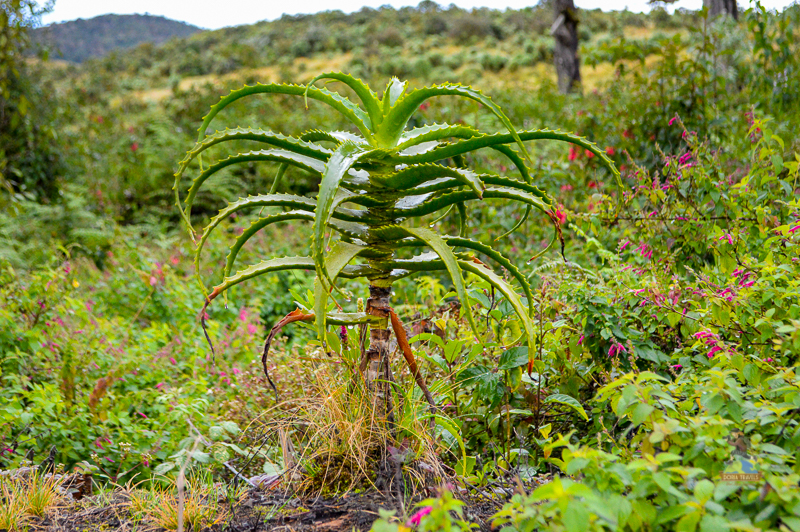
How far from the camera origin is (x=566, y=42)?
424 inches

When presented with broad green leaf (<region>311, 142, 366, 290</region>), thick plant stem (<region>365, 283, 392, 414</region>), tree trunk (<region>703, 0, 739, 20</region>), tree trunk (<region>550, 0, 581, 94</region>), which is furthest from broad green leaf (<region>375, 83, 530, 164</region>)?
tree trunk (<region>550, 0, 581, 94</region>)

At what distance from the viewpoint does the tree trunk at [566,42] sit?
10.6m

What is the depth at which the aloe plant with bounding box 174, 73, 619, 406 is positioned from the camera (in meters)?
1.70

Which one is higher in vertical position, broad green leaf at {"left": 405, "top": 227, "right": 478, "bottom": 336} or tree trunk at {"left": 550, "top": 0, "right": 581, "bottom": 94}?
tree trunk at {"left": 550, "top": 0, "right": 581, "bottom": 94}

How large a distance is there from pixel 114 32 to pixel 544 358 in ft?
186

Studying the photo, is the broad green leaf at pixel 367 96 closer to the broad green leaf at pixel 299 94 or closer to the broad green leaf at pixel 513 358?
the broad green leaf at pixel 299 94

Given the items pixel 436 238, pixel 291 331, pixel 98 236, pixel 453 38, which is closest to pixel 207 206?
pixel 98 236

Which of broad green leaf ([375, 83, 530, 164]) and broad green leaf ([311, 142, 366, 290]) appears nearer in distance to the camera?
broad green leaf ([311, 142, 366, 290])

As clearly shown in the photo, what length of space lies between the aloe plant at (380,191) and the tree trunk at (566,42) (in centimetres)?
959

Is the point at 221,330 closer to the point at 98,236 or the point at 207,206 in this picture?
the point at 98,236

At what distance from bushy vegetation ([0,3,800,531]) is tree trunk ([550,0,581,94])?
16.3 feet

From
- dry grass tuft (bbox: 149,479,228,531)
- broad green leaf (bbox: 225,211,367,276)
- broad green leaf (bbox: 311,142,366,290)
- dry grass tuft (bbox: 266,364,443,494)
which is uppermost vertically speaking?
broad green leaf (bbox: 311,142,366,290)

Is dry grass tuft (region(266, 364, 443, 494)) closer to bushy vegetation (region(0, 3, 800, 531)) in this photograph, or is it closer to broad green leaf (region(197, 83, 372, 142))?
bushy vegetation (region(0, 3, 800, 531))

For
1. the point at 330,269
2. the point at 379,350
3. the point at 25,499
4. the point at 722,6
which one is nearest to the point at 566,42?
the point at 722,6
